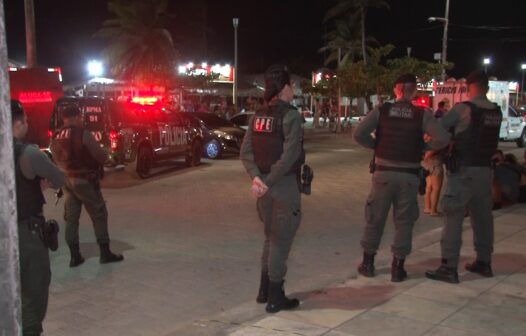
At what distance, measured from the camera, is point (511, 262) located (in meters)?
6.38

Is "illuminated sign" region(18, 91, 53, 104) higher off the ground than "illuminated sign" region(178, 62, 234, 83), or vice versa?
"illuminated sign" region(178, 62, 234, 83)

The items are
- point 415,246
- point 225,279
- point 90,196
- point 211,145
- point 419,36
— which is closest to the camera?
point 225,279

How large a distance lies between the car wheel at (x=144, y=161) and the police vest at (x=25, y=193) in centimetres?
1002

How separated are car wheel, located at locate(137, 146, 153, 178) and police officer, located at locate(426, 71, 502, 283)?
9422 millimetres

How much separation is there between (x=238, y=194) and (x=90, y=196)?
537cm

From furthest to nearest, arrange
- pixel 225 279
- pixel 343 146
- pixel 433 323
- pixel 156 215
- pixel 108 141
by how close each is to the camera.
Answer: pixel 343 146
pixel 108 141
pixel 156 215
pixel 225 279
pixel 433 323

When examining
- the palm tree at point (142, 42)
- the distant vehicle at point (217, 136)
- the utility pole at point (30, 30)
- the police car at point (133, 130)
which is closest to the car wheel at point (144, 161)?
the police car at point (133, 130)

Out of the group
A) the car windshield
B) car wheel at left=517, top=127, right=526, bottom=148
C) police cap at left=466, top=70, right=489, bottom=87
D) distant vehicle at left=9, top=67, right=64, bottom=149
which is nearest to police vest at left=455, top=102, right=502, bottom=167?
police cap at left=466, top=70, right=489, bottom=87

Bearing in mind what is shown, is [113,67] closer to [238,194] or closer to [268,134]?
[238,194]

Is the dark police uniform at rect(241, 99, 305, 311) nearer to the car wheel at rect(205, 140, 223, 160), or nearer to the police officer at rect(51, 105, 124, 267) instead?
the police officer at rect(51, 105, 124, 267)

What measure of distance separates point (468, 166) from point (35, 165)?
393 centimetres

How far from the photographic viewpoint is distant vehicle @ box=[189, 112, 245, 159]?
61.6 feet

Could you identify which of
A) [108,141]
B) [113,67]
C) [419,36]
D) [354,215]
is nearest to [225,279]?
[354,215]

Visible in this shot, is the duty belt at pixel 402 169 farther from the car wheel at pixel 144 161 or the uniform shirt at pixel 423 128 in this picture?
the car wheel at pixel 144 161
